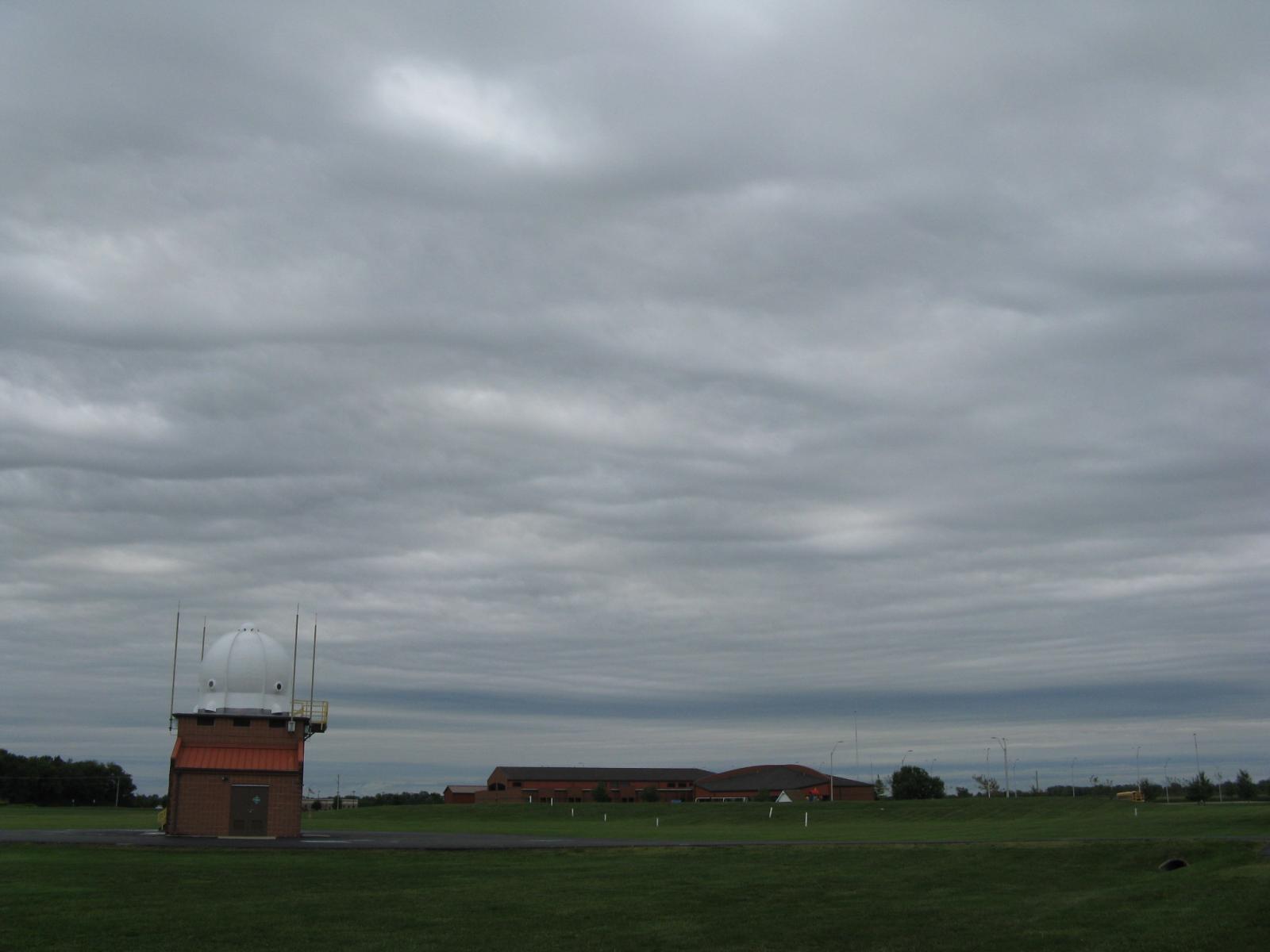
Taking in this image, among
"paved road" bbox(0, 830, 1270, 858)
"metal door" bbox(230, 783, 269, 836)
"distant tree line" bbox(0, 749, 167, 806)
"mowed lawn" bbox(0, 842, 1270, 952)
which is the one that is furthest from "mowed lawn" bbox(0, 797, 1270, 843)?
"distant tree line" bbox(0, 749, 167, 806)

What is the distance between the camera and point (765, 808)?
104250 millimetres

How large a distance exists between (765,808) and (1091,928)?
8102 centimetres

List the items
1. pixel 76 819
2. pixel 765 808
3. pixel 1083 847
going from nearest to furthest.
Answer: pixel 1083 847
pixel 76 819
pixel 765 808

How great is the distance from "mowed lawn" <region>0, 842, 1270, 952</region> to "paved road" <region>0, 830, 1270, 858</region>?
402 cm

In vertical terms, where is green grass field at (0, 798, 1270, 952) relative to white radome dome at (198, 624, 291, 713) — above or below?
below

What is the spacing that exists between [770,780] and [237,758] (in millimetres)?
107493

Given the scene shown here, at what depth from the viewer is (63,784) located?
135875 millimetres

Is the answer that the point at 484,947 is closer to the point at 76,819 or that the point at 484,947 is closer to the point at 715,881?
the point at 715,881

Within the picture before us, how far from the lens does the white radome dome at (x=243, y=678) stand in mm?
64875

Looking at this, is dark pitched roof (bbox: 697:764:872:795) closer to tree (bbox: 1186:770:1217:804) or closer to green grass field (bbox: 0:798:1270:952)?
tree (bbox: 1186:770:1217:804)

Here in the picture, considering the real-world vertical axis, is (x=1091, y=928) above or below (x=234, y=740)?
below

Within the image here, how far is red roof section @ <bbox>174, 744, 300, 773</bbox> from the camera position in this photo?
202 feet

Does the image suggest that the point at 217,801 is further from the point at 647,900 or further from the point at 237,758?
the point at 647,900

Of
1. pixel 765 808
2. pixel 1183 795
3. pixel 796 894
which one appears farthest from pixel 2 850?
pixel 1183 795
